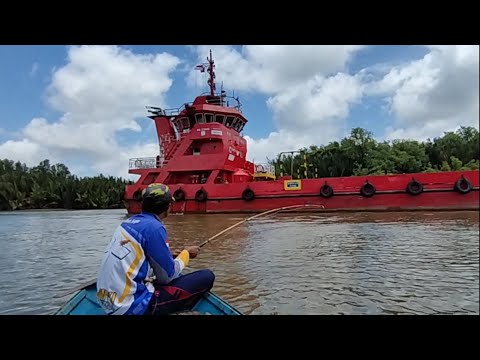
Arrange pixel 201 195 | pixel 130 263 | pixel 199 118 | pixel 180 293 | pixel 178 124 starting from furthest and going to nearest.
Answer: pixel 178 124
pixel 199 118
pixel 201 195
pixel 180 293
pixel 130 263

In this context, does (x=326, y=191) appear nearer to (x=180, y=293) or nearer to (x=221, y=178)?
(x=221, y=178)

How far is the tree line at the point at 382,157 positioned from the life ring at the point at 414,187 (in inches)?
6.6

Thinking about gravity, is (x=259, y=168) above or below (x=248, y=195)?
above

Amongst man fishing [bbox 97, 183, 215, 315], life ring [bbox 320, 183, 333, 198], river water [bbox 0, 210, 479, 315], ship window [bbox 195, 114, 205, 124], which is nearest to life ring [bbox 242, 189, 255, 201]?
life ring [bbox 320, 183, 333, 198]

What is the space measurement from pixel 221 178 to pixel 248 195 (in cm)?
129

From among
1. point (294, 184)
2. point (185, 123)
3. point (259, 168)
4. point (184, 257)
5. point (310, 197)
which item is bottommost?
point (184, 257)

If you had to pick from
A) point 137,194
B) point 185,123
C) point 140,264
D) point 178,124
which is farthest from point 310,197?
point 140,264

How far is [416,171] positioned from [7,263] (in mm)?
4442

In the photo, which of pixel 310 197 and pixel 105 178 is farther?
pixel 310 197

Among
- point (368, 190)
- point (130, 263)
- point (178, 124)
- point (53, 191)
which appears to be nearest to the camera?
point (130, 263)

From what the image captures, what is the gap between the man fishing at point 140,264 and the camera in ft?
4.42

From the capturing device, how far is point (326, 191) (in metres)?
7.75

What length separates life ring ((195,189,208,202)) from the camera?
9.06 metres
